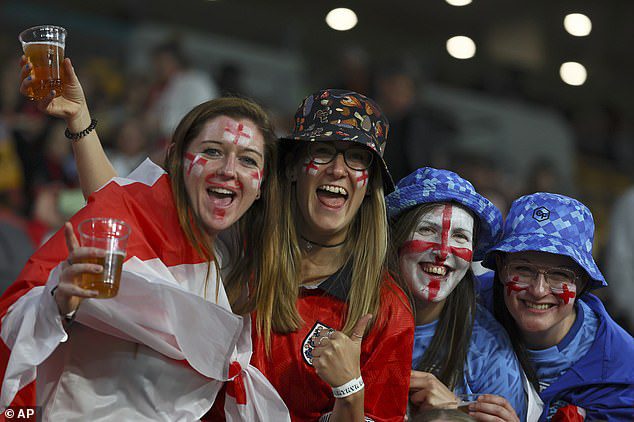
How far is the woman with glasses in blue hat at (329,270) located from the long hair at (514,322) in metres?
0.48

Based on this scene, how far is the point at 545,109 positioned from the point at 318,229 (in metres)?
9.38

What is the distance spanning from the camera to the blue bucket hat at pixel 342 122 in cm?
318

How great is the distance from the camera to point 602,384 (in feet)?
10.7

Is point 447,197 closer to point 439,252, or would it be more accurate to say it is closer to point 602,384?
point 439,252

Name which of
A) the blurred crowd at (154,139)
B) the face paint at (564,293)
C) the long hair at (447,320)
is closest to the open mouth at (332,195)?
the long hair at (447,320)

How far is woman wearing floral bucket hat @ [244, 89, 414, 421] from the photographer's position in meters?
3.07

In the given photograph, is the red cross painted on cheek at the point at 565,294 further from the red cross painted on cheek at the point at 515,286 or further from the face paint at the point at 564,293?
the red cross painted on cheek at the point at 515,286

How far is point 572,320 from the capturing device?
3383 mm

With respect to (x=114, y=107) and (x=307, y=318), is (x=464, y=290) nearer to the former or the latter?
(x=307, y=318)

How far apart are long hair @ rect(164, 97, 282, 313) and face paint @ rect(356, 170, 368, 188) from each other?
29 centimetres

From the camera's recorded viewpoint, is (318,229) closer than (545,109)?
Yes

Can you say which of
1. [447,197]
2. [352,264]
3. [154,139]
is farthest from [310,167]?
[154,139]

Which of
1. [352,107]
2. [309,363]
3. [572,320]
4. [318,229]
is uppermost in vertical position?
[352,107]

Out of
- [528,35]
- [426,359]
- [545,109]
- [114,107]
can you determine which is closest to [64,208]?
[114,107]
